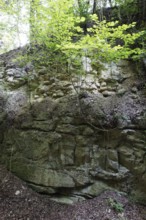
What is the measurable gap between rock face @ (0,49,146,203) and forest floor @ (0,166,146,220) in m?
0.18

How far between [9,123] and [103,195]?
9.26 feet

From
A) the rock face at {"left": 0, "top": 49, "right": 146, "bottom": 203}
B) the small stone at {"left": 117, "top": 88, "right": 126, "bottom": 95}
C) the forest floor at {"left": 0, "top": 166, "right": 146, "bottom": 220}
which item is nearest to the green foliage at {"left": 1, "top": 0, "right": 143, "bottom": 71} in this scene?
the rock face at {"left": 0, "top": 49, "right": 146, "bottom": 203}

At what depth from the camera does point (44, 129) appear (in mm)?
3941

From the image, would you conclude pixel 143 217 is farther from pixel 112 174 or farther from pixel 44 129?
pixel 44 129

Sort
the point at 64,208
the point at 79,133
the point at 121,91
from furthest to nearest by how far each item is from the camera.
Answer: the point at 121,91, the point at 79,133, the point at 64,208

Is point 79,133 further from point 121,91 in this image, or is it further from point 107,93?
point 121,91

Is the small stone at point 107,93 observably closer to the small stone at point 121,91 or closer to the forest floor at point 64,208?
the small stone at point 121,91

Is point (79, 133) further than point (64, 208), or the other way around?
point (79, 133)

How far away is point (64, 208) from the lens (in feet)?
10.9

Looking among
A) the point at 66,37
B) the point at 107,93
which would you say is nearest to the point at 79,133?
the point at 107,93

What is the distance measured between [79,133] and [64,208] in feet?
5.10

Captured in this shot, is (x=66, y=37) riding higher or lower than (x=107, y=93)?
higher

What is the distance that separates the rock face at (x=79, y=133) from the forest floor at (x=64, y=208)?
18 centimetres

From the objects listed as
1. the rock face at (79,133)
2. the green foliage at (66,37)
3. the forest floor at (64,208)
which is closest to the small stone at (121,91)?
the rock face at (79,133)
